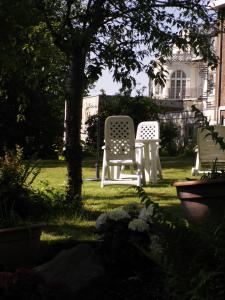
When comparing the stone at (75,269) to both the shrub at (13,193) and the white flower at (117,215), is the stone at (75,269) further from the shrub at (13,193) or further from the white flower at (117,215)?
the shrub at (13,193)

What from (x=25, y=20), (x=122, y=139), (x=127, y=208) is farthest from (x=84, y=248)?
(x=122, y=139)

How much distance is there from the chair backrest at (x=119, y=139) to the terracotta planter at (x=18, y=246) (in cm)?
550

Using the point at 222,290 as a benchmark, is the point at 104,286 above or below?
below

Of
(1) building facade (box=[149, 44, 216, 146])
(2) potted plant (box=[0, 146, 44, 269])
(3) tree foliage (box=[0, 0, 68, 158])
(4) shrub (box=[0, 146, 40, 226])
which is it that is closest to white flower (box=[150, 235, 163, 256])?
(2) potted plant (box=[0, 146, 44, 269])

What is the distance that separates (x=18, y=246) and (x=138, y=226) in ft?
3.02

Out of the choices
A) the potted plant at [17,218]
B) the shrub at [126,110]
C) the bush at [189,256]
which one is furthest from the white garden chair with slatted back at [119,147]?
the shrub at [126,110]

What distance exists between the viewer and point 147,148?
11.1 meters

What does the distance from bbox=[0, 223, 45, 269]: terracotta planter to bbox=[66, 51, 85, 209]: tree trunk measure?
239 centimetres

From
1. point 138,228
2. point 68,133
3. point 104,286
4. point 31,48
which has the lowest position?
point 104,286

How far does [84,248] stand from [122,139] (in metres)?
6.13

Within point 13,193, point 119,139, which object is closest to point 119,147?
point 119,139

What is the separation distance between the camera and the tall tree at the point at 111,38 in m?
5.99

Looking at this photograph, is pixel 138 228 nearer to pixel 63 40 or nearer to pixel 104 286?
pixel 104 286

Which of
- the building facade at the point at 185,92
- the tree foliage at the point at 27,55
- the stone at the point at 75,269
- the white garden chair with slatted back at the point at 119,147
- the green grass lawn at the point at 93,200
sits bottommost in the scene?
the green grass lawn at the point at 93,200
